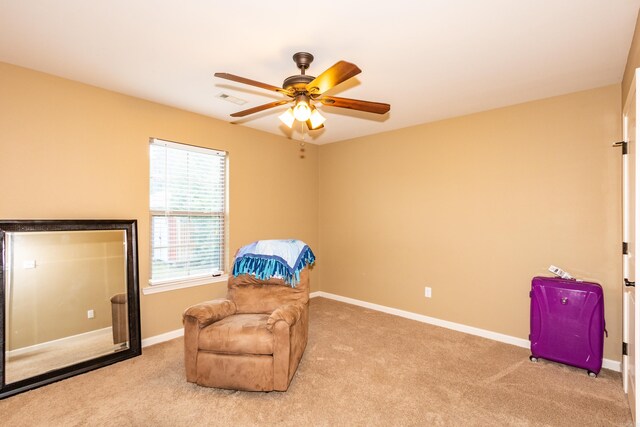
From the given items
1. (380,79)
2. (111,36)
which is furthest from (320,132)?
(111,36)

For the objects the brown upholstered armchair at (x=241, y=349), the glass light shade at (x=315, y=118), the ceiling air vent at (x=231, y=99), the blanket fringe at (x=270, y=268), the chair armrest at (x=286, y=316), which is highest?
the ceiling air vent at (x=231, y=99)

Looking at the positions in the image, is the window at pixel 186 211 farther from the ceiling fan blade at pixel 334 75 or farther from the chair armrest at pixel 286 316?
the ceiling fan blade at pixel 334 75

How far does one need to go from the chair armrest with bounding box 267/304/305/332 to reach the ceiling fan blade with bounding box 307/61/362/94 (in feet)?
5.49

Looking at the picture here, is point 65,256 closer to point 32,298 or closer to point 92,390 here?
point 32,298

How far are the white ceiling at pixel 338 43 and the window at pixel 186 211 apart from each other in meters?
0.76

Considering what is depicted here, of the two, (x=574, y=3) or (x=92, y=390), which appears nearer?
(x=574, y=3)

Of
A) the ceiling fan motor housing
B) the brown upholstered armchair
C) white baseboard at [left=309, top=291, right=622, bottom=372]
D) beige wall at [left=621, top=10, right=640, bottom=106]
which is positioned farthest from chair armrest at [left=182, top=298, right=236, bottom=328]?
beige wall at [left=621, top=10, right=640, bottom=106]

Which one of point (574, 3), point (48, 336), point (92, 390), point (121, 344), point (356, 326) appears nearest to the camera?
point (574, 3)

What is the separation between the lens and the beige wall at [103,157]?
2.65 metres

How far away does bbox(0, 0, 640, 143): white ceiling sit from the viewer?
1.89m

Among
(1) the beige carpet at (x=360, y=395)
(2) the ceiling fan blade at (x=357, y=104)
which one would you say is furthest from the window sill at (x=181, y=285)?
(2) the ceiling fan blade at (x=357, y=104)

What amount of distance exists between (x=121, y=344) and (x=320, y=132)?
3.46 meters

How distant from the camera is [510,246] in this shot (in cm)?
346

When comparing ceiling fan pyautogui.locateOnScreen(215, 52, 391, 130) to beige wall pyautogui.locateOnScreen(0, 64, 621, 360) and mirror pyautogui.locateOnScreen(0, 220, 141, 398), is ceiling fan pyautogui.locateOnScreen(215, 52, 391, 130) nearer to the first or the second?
beige wall pyautogui.locateOnScreen(0, 64, 621, 360)
